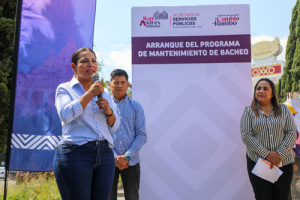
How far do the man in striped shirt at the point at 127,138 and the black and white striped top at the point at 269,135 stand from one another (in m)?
1.16

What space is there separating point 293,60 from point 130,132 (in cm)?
1422

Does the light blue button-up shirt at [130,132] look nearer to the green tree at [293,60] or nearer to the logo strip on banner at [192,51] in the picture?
the logo strip on banner at [192,51]

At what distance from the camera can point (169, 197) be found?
380 cm

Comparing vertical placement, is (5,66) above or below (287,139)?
above

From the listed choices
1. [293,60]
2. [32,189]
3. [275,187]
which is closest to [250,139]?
[275,187]

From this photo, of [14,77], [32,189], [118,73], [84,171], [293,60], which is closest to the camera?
[84,171]

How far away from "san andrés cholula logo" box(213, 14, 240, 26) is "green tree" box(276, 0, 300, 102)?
1183cm

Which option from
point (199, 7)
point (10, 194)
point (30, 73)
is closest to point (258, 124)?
point (199, 7)

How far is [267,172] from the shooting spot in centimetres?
300

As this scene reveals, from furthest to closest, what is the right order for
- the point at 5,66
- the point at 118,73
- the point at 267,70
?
1. the point at 267,70
2. the point at 5,66
3. the point at 118,73

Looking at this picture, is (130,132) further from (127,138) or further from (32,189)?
(32,189)

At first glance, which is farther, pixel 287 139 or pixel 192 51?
pixel 192 51

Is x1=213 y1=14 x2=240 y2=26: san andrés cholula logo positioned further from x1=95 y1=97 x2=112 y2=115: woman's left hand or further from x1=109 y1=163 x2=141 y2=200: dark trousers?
x1=95 y1=97 x2=112 y2=115: woman's left hand

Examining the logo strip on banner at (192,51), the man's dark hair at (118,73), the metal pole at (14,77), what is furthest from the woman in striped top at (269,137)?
the metal pole at (14,77)
